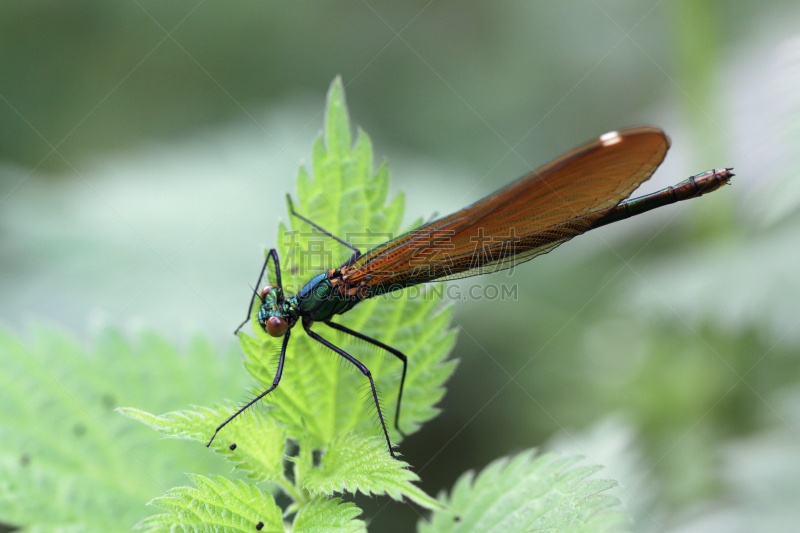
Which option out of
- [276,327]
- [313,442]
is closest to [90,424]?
[276,327]

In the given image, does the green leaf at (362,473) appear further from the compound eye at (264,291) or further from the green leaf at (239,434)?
the compound eye at (264,291)

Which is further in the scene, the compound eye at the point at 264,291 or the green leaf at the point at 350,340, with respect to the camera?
the compound eye at the point at 264,291

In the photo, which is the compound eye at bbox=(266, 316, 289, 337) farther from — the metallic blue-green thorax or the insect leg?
the insect leg

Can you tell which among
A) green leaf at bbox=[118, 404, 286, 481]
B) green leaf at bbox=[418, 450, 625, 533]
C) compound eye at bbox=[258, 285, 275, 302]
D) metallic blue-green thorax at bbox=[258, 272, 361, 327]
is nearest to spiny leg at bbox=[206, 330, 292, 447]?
green leaf at bbox=[118, 404, 286, 481]

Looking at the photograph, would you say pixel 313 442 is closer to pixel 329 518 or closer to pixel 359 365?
pixel 359 365

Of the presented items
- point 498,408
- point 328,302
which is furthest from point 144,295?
point 498,408

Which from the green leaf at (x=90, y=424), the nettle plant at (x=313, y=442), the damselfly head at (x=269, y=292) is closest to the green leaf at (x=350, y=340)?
the nettle plant at (x=313, y=442)
